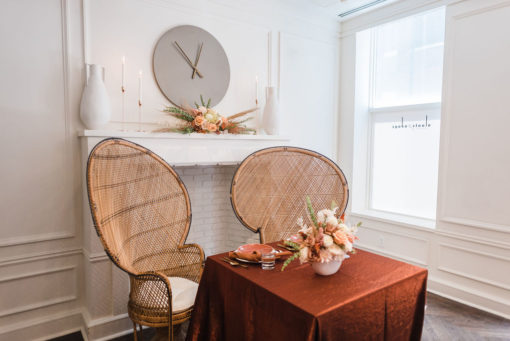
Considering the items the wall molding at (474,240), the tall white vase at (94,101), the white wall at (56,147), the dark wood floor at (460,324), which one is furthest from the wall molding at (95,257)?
the wall molding at (474,240)

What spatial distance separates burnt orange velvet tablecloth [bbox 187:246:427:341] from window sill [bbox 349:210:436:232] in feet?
5.75

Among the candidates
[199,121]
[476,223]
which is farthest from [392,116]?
[199,121]

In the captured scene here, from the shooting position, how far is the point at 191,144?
263cm

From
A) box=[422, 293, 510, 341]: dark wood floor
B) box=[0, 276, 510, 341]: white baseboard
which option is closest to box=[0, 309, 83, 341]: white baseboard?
box=[0, 276, 510, 341]: white baseboard

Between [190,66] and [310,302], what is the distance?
221 cm

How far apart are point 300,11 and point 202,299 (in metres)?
3.05

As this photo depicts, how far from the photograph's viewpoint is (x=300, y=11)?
359 centimetres

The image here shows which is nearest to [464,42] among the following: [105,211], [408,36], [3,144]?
[408,36]

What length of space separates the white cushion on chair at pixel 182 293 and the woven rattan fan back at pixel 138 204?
0.52 ft

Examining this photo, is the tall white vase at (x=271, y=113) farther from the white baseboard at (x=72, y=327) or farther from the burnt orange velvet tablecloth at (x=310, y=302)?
the white baseboard at (x=72, y=327)

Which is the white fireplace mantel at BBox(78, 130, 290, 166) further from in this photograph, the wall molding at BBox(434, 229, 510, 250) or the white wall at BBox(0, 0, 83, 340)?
the wall molding at BBox(434, 229, 510, 250)

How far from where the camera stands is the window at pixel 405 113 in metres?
3.40

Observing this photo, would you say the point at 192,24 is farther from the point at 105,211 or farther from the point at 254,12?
the point at 105,211

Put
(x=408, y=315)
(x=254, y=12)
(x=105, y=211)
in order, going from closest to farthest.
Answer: (x=408, y=315) < (x=105, y=211) < (x=254, y=12)
